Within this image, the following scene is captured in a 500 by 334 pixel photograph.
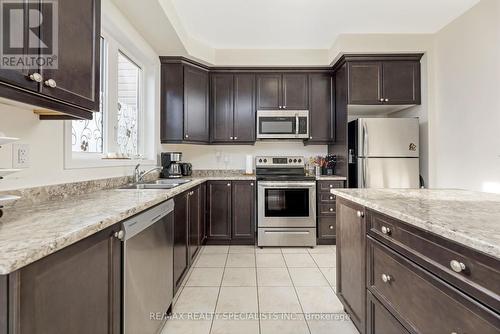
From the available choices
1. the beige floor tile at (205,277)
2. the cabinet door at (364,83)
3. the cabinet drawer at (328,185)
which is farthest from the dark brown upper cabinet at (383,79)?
the beige floor tile at (205,277)

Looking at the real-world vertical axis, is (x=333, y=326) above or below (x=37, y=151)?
below

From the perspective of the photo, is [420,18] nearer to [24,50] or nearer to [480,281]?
[480,281]

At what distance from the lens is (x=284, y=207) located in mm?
3205

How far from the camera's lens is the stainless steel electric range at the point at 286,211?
3.18m

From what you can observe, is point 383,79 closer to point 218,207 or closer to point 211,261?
point 218,207

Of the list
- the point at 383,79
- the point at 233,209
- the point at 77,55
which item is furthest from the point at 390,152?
the point at 77,55

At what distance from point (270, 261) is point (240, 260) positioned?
1.12 ft

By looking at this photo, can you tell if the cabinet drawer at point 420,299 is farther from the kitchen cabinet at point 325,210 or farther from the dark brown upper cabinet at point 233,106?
the dark brown upper cabinet at point 233,106

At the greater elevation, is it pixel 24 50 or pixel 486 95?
pixel 486 95

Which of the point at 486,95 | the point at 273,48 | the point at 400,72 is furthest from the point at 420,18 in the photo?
the point at 273,48

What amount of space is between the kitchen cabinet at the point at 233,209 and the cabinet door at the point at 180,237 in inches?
37.7

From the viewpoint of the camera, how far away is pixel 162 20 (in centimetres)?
232

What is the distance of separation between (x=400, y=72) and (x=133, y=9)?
3.10m

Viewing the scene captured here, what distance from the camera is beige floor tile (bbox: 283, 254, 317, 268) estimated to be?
267 centimetres
